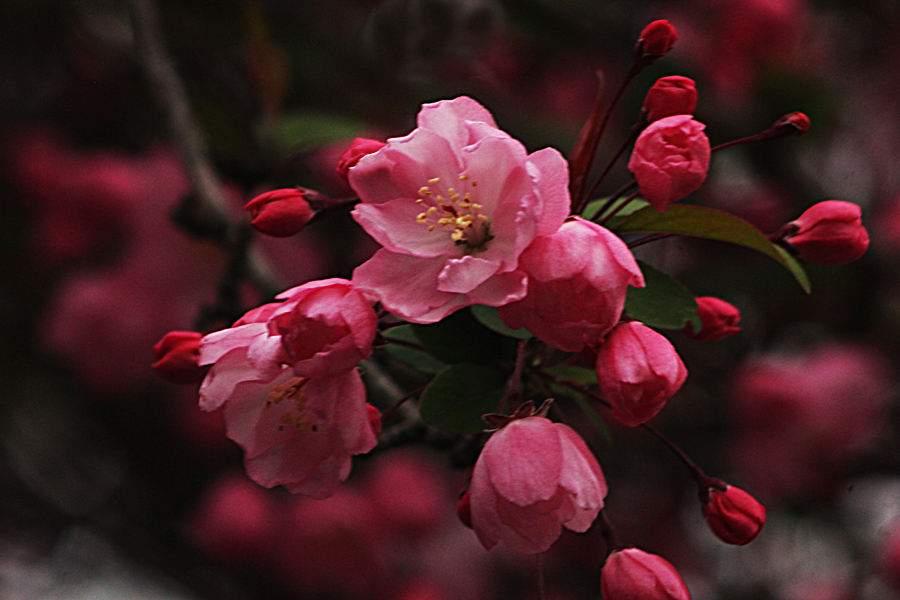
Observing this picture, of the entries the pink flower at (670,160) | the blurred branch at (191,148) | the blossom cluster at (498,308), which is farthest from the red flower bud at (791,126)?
the blurred branch at (191,148)

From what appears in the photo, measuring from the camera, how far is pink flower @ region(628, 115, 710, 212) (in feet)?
1.86

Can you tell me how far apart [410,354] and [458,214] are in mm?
204

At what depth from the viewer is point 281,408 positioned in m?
0.63

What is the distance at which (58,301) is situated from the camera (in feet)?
5.52

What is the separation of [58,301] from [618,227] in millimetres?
1456

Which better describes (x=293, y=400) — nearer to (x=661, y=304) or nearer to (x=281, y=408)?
(x=281, y=408)

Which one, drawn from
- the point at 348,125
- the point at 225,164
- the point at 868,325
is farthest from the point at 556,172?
the point at 868,325

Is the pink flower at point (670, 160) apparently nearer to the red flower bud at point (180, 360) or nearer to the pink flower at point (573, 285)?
the pink flower at point (573, 285)

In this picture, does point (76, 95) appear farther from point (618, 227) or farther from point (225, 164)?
point (618, 227)

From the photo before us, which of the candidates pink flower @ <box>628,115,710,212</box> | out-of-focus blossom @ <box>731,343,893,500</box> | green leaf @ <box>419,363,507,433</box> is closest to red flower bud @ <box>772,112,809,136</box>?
pink flower @ <box>628,115,710,212</box>

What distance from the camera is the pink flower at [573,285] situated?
0.51 meters

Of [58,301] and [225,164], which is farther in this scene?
[58,301]

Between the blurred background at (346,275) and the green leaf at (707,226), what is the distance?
2.57 feet

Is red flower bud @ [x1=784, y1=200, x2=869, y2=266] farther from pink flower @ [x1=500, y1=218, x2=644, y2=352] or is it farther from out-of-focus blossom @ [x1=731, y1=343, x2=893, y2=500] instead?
out-of-focus blossom @ [x1=731, y1=343, x2=893, y2=500]
